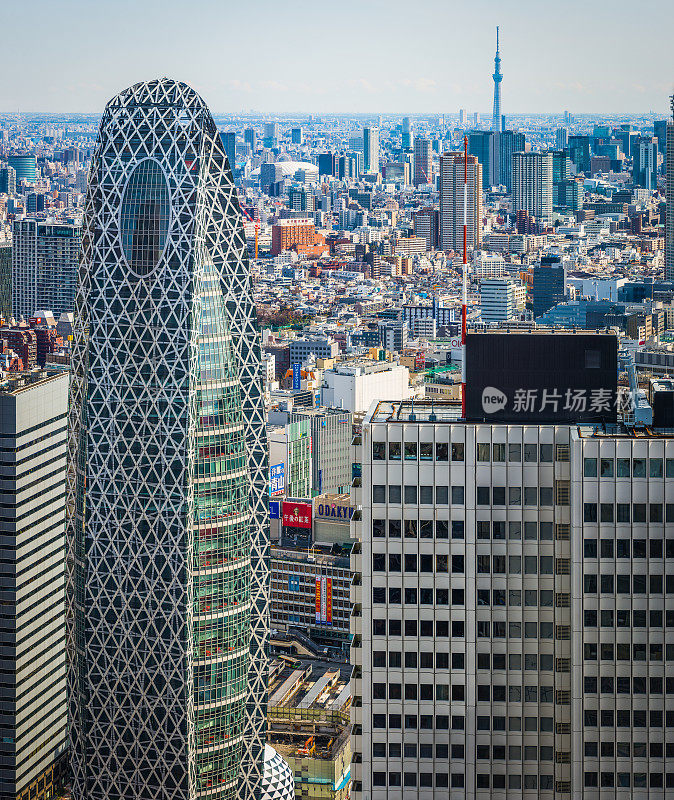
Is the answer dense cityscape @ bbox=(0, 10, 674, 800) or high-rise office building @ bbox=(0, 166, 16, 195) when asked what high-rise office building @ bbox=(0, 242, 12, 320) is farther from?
high-rise office building @ bbox=(0, 166, 16, 195)

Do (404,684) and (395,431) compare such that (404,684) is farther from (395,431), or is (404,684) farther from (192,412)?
(192,412)

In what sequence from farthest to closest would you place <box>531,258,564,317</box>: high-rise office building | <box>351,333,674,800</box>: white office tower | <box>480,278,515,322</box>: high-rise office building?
1. <box>531,258,564,317</box>: high-rise office building
2. <box>480,278,515,322</box>: high-rise office building
3. <box>351,333,674,800</box>: white office tower

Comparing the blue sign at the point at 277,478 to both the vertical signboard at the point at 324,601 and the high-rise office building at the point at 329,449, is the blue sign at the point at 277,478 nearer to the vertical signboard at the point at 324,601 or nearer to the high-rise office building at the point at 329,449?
the high-rise office building at the point at 329,449

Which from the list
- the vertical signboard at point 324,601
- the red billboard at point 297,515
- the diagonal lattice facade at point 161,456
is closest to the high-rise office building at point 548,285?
the red billboard at point 297,515

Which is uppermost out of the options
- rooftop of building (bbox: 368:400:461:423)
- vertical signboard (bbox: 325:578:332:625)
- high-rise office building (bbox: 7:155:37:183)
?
high-rise office building (bbox: 7:155:37:183)

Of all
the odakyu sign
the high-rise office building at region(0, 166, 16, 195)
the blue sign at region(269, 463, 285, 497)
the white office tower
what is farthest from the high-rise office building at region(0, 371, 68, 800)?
the high-rise office building at region(0, 166, 16, 195)

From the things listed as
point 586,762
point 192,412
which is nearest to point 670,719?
Answer: point 586,762
